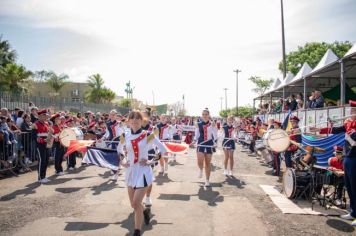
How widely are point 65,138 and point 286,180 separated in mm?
7032

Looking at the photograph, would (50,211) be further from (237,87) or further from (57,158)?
(237,87)

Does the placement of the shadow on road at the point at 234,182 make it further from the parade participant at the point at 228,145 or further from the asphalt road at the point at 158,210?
the parade participant at the point at 228,145

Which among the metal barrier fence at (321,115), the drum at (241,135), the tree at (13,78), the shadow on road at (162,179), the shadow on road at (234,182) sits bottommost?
the shadow on road at (234,182)

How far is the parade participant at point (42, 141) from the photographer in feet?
35.4

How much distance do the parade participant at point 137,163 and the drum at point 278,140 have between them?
4.49 meters

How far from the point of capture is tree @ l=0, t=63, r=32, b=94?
35031 millimetres

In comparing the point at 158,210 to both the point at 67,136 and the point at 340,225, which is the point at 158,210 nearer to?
the point at 340,225

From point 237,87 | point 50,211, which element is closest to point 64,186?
point 50,211

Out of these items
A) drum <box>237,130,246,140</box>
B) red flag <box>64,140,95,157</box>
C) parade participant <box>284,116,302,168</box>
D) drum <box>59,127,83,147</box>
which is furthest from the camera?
drum <box>237,130,246,140</box>

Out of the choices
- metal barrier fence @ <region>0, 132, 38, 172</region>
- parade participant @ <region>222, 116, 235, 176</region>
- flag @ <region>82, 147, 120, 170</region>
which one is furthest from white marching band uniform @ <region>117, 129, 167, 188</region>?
metal barrier fence @ <region>0, 132, 38, 172</region>

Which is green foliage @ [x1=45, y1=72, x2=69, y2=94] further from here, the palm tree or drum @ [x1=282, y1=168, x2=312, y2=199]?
drum @ [x1=282, y1=168, x2=312, y2=199]

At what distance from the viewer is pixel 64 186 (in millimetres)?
10070

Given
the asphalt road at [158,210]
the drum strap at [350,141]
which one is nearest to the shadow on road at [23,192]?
the asphalt road at [158,210]

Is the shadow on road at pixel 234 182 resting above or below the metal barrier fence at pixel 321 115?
below
